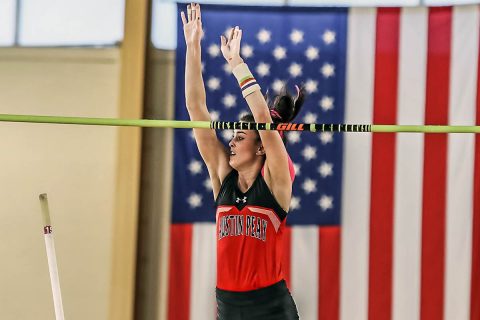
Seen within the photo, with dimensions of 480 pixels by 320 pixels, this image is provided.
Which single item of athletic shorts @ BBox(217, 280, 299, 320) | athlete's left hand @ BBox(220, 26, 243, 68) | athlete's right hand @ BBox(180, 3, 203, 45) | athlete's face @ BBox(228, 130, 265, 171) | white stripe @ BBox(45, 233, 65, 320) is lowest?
athletic shorts @ BBox(217, 280, 299, 320)

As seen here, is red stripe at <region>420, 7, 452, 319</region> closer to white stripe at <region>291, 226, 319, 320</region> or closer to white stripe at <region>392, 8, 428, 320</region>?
white stripe at <region>392, 8, 428, 320</region>

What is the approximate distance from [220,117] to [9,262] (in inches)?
56.4

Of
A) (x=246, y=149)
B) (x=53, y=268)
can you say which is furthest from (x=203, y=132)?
(x=53, y=268)

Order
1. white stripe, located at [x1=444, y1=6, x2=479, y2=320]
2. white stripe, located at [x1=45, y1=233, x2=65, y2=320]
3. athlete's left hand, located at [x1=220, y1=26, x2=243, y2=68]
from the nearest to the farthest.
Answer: white stripe, located at [x1=45, y1=233, x2=65, y2=320]
athlete's left hand, located at [x1=220, y1=26, x2=243, y2=68]
white stripe, located at [x1=444, y1=6, x2=479, y2=320]

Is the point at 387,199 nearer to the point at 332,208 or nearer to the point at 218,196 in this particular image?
the point at 332,208

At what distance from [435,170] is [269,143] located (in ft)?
3.31

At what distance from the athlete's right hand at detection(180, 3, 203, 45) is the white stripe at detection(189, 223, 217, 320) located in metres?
1.01

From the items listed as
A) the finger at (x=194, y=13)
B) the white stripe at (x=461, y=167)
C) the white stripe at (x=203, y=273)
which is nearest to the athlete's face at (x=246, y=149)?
the white stripe at (x=203, y=273)

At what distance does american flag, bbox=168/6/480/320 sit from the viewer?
3.40m

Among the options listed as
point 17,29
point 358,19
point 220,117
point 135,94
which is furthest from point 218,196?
point 17,29

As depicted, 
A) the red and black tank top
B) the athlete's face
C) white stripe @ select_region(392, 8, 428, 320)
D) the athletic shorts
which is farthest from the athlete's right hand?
the athletic shorts

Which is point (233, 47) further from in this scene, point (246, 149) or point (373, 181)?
point (373, 181)

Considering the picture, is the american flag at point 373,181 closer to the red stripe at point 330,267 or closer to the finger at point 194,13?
the red stripe at point 330,267

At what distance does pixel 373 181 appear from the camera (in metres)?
3.43
